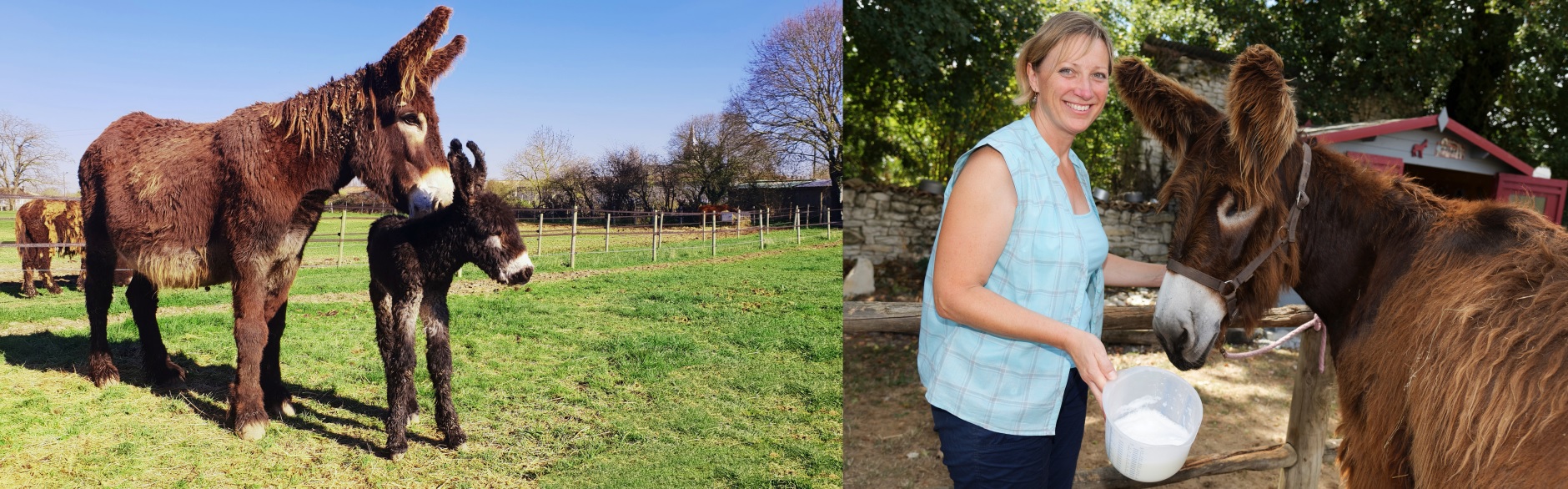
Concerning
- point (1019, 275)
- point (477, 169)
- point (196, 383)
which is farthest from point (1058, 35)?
point (196, 383)

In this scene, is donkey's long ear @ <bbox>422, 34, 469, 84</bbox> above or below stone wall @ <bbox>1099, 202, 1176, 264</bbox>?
above

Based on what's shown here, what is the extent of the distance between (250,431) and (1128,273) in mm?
2415

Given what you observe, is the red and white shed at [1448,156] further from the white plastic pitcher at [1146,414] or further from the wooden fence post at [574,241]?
the wooden fence post at [574,241]

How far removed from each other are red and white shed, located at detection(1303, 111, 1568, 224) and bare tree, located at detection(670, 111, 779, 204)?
24.5 ft

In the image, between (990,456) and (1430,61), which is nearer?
(990,456)

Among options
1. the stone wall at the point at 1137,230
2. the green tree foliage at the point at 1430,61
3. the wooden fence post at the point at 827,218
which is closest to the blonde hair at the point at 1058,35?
the wooden fence post at the point at 827,218

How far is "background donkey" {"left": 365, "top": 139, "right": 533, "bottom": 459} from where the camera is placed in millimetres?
2182

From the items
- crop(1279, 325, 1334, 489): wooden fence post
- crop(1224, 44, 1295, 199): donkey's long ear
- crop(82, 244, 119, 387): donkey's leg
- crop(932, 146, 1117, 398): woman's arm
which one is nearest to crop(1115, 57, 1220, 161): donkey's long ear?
crop(1224, 44, 1295, 199): donkey's long ear

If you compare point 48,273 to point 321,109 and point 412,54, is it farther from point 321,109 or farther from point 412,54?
point 412,54

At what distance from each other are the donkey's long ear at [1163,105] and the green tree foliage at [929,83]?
217 inches

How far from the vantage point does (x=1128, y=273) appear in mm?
1783

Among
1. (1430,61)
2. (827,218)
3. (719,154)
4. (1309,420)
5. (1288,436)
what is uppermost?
(1430,61)

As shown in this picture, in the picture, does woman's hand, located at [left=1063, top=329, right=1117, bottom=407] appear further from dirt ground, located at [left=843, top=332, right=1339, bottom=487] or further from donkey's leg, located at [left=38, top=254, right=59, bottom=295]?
donkey's leg, located at [left=38, top=254, right=59, bottom=295]

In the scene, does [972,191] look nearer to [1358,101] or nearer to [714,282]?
[714,282]
